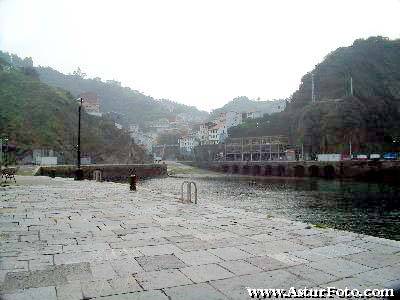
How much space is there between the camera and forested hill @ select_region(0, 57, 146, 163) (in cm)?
6931

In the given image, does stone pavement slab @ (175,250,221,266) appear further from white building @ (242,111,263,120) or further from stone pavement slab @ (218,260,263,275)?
white building @ (242,111,263,120)

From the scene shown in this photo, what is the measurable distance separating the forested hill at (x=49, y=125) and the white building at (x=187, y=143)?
35.2 metres

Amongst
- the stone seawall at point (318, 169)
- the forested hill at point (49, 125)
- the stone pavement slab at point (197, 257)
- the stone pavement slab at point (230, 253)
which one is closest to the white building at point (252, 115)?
the stone seawall at point (318, 169)

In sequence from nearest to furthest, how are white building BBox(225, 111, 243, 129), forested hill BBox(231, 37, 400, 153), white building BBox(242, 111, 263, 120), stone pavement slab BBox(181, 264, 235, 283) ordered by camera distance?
stone pavement slab BBox(181, 264, 235, 283) < forested hill BBox(231, 37, 400, 153) < white building BBox(225, 111, 243, 129) < white building BBox(242, 111, 263, 120)

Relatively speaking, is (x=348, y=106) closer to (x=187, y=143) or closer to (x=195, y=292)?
(x=187, y=143)

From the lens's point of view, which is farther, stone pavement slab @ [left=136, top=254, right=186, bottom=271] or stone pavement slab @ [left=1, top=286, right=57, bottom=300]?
stone pavement slab @ [left=136, top=254, right=186, bottom=271]

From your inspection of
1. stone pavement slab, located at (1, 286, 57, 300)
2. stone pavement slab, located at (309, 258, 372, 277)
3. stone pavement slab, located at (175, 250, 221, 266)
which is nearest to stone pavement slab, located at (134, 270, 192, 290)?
stone pavement slab, located at (175, 250, 221, 266)

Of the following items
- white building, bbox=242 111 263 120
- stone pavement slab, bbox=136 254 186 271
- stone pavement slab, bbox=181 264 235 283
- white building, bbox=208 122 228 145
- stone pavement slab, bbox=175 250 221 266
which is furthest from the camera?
white building, bbox=242 111 263 120

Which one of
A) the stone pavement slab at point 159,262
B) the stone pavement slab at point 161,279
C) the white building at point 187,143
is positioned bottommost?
the stone pavement slab at point 159,262

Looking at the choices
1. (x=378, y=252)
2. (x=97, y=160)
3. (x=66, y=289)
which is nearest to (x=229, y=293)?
(x=66, y=289)

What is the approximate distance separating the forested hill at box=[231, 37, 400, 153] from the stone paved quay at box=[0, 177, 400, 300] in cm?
8601

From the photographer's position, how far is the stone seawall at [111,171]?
46375mm

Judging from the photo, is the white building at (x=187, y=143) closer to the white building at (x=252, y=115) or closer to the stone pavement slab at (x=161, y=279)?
the white building at (x=252, y=115)

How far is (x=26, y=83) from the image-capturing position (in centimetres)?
9312
